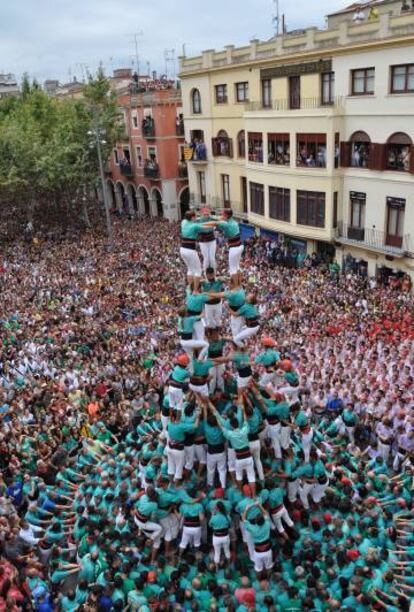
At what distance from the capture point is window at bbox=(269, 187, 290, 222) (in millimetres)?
28984

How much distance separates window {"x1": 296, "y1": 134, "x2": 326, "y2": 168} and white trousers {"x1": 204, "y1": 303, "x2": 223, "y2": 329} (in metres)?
17.2

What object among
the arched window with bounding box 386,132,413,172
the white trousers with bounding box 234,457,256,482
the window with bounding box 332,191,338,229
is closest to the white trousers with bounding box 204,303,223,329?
the white trousers with bounding box 234,457,256,482

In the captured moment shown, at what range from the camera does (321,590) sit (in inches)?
376

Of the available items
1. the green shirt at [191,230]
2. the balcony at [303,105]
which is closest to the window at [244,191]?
the balcony at [303,105]

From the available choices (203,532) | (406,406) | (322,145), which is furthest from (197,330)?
(322,145)

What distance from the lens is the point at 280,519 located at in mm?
11000

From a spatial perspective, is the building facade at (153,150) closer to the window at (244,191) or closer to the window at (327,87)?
the window at (244,191)

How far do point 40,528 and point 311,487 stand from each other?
19.3 ft

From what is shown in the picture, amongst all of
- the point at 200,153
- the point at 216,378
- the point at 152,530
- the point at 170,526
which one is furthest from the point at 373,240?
the point at 152,530

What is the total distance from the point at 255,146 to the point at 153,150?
13615mm

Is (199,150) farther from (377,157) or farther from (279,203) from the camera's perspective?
(377,157)

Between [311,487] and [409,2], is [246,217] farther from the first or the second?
[311,487]

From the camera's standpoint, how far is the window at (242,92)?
32.0m

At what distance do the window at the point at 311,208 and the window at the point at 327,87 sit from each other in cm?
438
